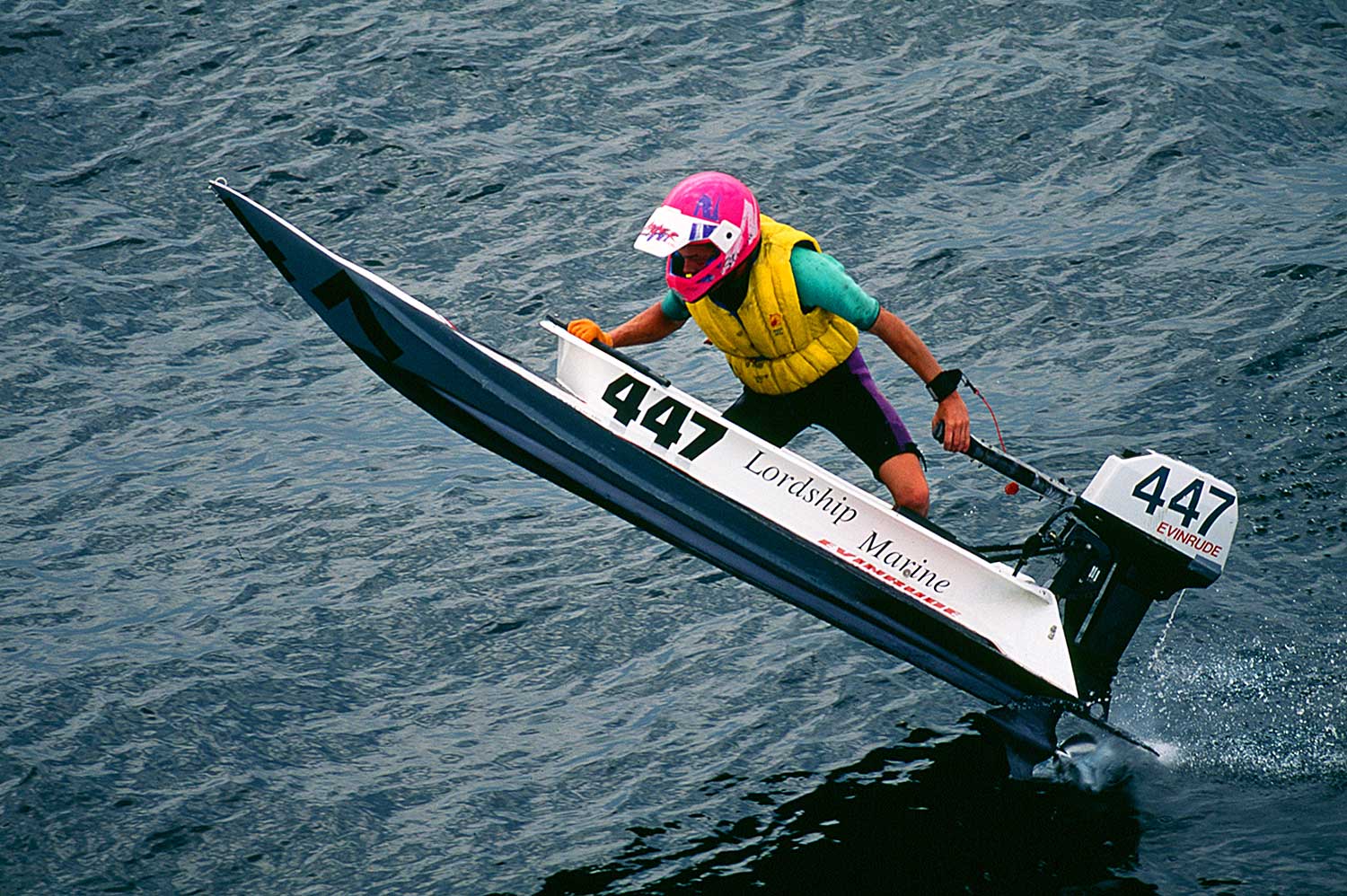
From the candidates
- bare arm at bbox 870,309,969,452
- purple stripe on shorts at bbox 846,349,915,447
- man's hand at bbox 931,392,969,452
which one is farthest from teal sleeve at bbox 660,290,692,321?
man's hand at bbox 931,392,969,452

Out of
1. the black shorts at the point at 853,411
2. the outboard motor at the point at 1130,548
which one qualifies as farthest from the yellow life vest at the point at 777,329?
the outboard motor at the point at 1130,548

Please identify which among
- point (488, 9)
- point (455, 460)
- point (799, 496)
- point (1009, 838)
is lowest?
point (1009, 838)

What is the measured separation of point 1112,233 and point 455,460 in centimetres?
619

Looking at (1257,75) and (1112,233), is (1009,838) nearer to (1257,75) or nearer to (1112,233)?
(1112,233)

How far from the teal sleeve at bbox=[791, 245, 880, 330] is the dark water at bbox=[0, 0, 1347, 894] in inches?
94.9

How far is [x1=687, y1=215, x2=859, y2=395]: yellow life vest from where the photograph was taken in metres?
7.34

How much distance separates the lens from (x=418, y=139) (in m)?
15.0

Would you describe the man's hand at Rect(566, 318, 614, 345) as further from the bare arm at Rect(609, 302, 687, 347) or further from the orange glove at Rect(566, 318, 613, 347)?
the bare arm at Rect(609, 302, 687, 347)

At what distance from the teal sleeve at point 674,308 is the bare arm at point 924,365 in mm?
1062

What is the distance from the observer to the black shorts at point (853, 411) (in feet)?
25.7

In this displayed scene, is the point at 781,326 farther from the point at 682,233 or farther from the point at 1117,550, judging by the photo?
the point at 1117,550

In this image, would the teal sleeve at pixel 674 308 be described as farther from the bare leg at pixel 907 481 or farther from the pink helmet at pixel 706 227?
the bare leg at pixel 907 481

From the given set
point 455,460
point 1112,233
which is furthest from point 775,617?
point 1112,233

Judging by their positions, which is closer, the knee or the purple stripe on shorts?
the knee
